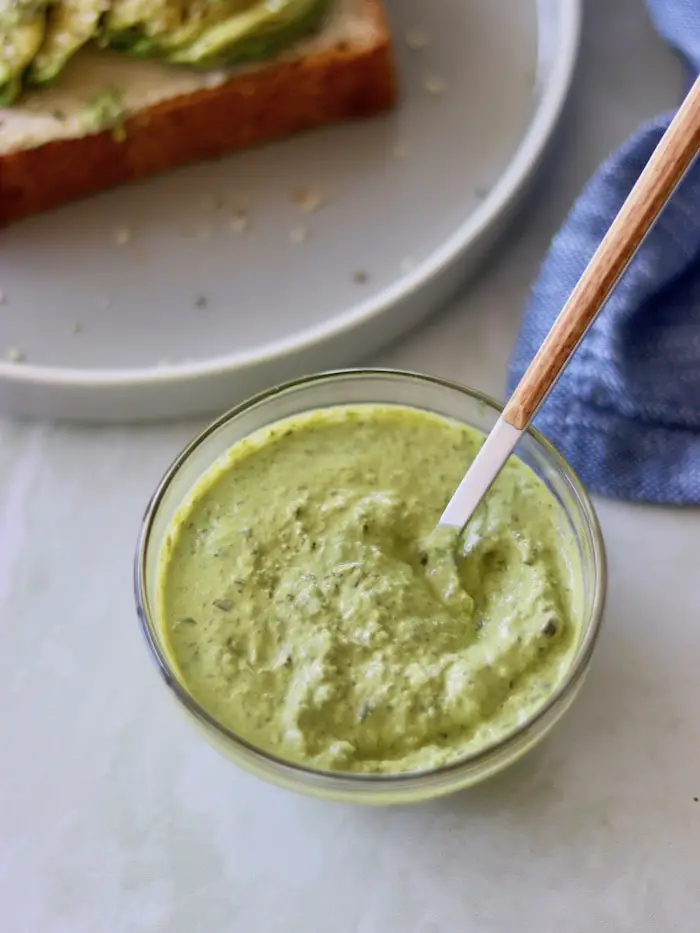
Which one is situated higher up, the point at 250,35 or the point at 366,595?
the point at 250,35

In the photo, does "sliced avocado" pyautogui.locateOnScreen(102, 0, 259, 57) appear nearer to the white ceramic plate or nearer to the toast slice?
the toast slice

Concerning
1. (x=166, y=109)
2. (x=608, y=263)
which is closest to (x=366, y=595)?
(x=608, y=263)

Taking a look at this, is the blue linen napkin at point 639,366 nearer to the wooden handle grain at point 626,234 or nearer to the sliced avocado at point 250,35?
the wooden handle grain at point 626,234

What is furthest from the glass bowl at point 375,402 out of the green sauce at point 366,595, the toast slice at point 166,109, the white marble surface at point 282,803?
the toast slice at point 166,109

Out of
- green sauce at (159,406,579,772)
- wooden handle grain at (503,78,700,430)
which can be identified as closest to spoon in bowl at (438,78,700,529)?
wooden handle grain at (503,78,700,430)

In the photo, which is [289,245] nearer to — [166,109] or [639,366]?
[166,109]

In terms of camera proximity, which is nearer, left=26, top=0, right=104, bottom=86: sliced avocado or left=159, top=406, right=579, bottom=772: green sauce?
left=159, top=406, right=579, bottom=772: green sauce
